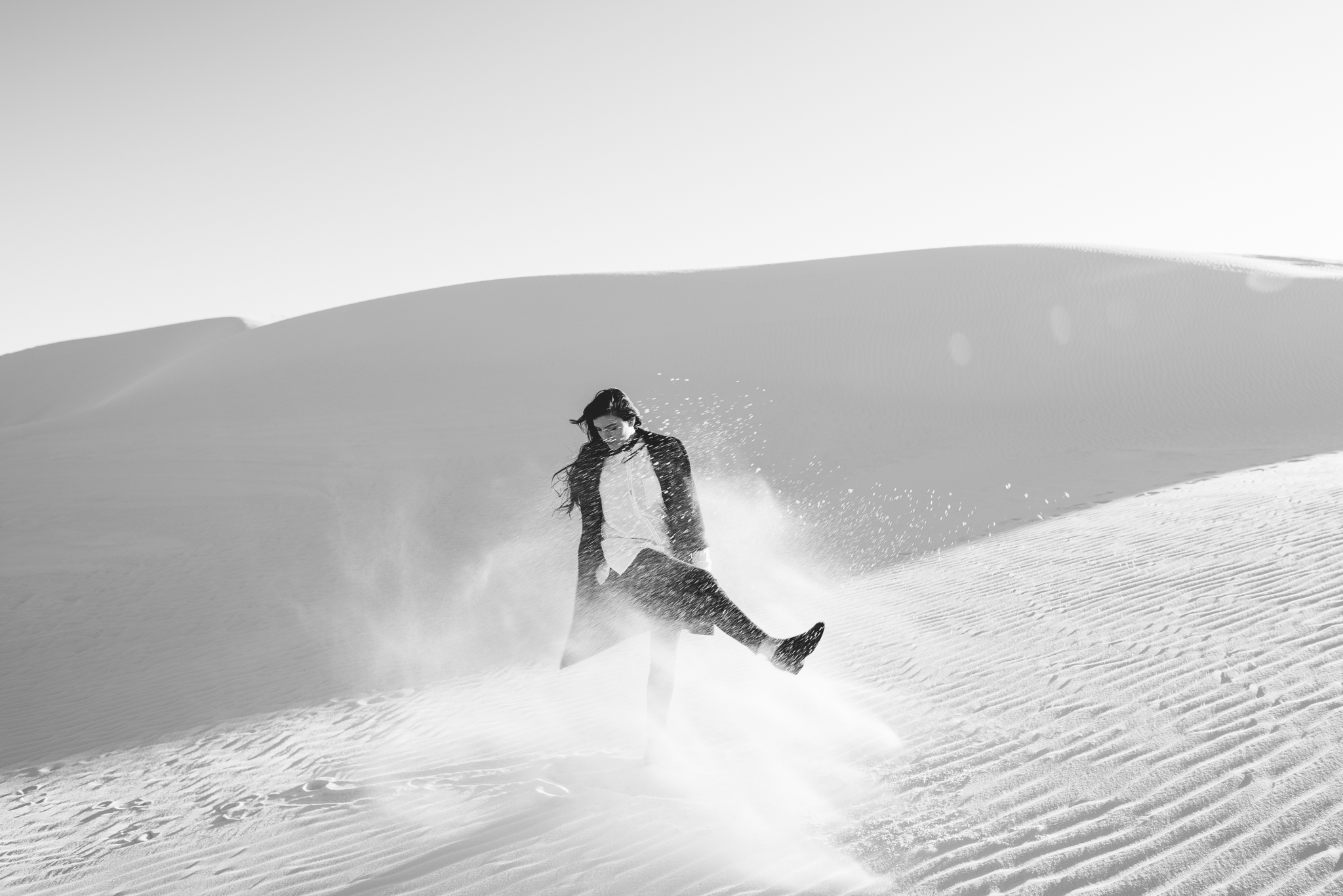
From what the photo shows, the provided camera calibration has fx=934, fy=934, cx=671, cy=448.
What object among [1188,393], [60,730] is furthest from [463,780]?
[1188,393]

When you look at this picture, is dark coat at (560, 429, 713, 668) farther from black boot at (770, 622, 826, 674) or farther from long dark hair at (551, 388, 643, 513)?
black boot at (770, 622, 826, 674)

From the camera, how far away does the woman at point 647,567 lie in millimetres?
4320

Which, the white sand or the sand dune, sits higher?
the sand dune

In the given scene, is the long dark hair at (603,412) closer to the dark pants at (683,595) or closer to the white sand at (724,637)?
the dark pants at (683,595)

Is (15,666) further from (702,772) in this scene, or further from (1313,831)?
(1313,831)

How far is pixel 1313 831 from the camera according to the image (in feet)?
10.7

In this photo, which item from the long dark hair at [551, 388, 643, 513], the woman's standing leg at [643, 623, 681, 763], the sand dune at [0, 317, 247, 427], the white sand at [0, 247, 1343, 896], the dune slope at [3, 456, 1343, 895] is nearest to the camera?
the dune slope at [3, 456, 1343, 895]

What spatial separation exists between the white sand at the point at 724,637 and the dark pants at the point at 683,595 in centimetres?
80

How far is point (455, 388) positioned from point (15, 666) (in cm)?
1476

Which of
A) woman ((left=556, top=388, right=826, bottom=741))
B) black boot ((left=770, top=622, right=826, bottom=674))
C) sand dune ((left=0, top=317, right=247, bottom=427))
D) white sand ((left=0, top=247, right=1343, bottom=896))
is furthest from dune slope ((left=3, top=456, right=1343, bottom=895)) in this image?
sand dune ((left=0, top=317, right=247, bottom=427))

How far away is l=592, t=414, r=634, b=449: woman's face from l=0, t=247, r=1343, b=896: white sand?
1681mm

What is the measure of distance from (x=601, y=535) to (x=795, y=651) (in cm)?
107

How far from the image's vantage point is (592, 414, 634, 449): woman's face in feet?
14.6

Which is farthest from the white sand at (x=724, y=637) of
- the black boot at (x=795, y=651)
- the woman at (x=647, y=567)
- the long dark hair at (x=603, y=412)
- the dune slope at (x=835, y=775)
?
the long dark hair at (x=603, y=412)
